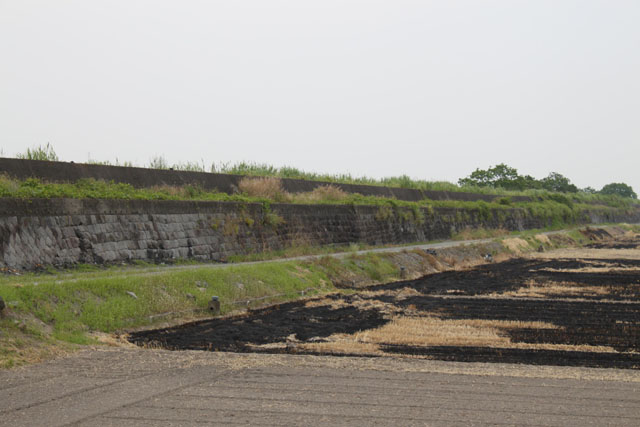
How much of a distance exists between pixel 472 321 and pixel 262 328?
13.6 ft

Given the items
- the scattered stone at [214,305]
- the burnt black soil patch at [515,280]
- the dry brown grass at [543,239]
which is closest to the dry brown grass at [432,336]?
the scattered stone at [214,305]

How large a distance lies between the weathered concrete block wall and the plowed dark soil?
421 centimetres

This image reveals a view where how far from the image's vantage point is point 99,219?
1670 cm

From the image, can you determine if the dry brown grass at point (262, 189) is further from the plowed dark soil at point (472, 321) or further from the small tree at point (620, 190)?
the small tree at point (620, 190)

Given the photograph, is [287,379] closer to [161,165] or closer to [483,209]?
[161,165]

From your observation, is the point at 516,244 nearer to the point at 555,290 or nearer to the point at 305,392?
the point at 555,290

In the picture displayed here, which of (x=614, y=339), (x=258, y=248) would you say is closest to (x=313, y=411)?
(x=614, y=339)

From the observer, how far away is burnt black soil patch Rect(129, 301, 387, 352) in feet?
36.3

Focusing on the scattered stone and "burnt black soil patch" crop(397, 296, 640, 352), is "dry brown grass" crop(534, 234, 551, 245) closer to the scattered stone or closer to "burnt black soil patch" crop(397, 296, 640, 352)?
"burnt black soil patch" crop(397, 296, 640, 352)

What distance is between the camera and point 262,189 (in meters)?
27.2

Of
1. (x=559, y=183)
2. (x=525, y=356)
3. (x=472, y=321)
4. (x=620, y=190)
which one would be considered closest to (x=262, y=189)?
(x=472, y=321)

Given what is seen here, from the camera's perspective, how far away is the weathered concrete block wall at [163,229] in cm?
1461

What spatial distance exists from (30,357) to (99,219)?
7.91m

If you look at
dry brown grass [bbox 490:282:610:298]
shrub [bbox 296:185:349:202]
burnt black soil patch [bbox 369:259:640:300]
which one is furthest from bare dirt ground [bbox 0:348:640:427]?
shrub [bbox 296:185:349:202]
